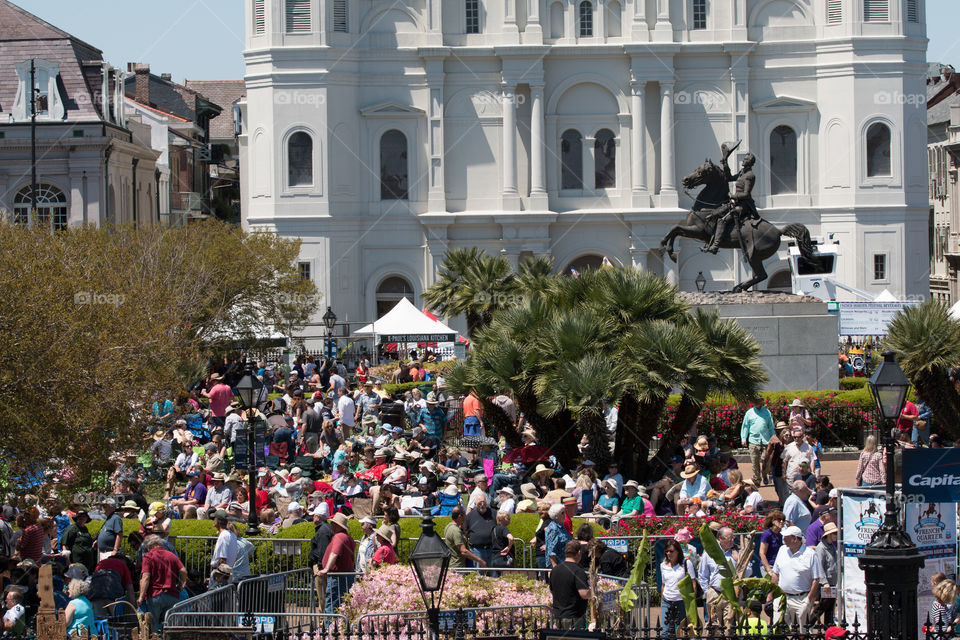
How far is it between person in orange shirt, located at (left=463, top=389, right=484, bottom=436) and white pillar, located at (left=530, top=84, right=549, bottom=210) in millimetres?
30833

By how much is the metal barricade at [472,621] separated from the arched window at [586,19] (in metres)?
48.0

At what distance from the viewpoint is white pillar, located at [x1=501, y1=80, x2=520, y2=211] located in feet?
196

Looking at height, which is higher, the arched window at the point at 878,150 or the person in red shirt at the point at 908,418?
the arched window at the point at 878,150

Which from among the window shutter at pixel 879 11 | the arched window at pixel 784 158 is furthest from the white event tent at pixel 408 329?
the window shutter at pixel 879 11

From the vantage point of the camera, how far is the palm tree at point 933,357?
25016 millimetres

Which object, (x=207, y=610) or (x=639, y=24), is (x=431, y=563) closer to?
(x=207, y=610)

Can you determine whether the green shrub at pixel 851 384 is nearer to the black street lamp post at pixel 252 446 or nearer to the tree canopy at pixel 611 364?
the tree canopy at pixel 611 364

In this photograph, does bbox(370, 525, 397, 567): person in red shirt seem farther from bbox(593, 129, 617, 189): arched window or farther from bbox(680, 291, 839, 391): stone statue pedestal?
bbox(593, 129, 617, 189): arched window

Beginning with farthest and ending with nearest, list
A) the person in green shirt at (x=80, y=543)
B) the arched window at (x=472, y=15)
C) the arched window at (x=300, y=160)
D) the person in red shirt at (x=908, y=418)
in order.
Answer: the arched window at (x=472, y=15)
the arched window at (x=300, y=160)
the person in red shirt at (x=908, y=418)
the person in green shirt at (x=80, y=543)

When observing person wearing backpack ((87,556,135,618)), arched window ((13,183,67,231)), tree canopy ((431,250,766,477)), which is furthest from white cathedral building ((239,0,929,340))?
person wearing backpack ((87,556,135,618))

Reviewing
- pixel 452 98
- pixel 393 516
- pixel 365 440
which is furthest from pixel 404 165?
pixel 393 516

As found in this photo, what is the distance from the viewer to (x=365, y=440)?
27938 millimetres

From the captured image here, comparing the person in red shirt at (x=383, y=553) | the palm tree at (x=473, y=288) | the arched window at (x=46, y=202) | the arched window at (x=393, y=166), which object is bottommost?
the person in red shirt at (x=383, y=553)

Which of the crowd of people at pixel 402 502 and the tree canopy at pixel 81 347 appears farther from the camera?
the tree canopy at pixel 81 347
